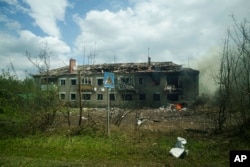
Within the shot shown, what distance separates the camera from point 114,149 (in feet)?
33.4

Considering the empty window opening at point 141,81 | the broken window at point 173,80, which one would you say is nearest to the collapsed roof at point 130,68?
the broken window at point 173,80

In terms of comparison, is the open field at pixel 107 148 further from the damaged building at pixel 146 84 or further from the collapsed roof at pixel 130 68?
the collapsed roof at pixel 130 68

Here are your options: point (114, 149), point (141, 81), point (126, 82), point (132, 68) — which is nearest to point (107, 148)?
point (114, 149)

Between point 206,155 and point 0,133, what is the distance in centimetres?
964

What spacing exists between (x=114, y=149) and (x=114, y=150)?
12 centimetres

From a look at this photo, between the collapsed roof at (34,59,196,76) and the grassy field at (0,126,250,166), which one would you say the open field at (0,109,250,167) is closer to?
Answer: the grassy field at (0,126,250,166)

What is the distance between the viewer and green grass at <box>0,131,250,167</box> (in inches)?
332

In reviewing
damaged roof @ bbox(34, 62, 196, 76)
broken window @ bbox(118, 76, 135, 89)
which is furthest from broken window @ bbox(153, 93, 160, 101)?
damaged roof @ bbox(34, 62, 196, 76)

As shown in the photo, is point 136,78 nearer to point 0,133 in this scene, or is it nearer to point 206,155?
point 0,133

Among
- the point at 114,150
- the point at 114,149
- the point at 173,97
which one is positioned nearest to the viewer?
the point at 114,150

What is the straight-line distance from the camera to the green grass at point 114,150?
27.7 ft

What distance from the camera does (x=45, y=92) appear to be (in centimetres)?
1465

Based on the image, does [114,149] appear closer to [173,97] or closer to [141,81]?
[173,97]

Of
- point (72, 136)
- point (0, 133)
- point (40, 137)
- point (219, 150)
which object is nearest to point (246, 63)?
point (219, 150)
